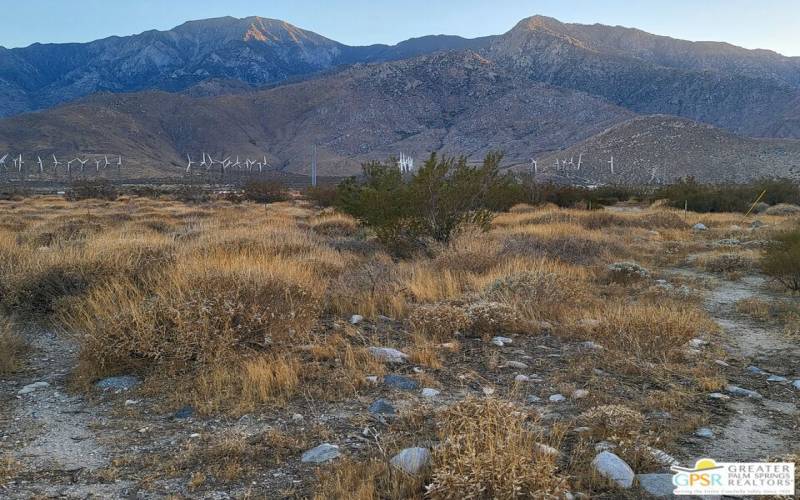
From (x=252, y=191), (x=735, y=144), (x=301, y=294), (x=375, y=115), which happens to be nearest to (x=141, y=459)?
(x=301, y=294)

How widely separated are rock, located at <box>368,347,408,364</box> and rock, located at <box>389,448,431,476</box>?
81.0 inches

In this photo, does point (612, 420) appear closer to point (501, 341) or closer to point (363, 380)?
point (363, 380)

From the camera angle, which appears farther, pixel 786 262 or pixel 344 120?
pixel 344 120

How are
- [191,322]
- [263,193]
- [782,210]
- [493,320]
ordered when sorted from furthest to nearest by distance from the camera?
[263,193]
[782,210]
[493,320]
[191,322]

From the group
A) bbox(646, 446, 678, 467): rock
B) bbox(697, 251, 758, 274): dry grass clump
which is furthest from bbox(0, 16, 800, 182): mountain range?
bbox(646, 446, 678, 467): rock

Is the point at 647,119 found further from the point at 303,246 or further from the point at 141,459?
the point at 141,459

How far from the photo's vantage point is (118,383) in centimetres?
505

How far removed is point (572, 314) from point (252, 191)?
35287 mm

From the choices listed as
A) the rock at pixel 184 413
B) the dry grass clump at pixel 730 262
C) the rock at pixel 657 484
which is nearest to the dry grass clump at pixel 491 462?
the rock at pixel 657 484

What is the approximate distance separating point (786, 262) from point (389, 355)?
8047 mm

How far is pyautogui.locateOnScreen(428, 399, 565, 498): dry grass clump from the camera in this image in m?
3.07

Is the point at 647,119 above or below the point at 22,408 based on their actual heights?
above

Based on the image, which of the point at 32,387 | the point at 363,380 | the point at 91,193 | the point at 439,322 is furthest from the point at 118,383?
the point at 91,193

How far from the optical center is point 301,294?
6820 millimetres
